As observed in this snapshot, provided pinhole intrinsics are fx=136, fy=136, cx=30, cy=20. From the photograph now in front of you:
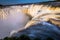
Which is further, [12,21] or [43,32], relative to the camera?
[12,21]

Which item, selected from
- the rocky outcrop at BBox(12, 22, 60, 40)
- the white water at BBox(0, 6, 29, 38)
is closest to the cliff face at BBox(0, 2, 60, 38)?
the white water at BBox(0, 6, 29, 38)

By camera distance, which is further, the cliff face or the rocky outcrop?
the cliff face

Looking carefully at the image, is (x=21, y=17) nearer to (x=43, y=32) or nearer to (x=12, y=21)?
(x=12, y=21)

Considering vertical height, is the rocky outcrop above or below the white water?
above

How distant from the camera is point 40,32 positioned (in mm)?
966

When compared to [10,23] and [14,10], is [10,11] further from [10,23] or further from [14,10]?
[10,23]

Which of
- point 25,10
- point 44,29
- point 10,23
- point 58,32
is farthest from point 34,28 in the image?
point 25,10

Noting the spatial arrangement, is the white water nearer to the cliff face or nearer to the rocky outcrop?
the cliff face

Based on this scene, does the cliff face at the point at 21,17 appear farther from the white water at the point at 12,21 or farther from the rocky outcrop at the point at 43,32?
the rocky outcrop at the point at 43,32

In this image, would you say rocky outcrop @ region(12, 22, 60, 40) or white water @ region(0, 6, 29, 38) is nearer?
rocky outcrop @ region(12, 22, 60, 40)

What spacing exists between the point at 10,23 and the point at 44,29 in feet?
1.61

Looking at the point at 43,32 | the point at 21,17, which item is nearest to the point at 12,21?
the point at 21,17

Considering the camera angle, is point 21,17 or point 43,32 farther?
point 21,17

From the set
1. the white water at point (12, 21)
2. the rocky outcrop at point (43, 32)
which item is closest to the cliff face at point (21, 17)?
the white water at point (12, 21)
